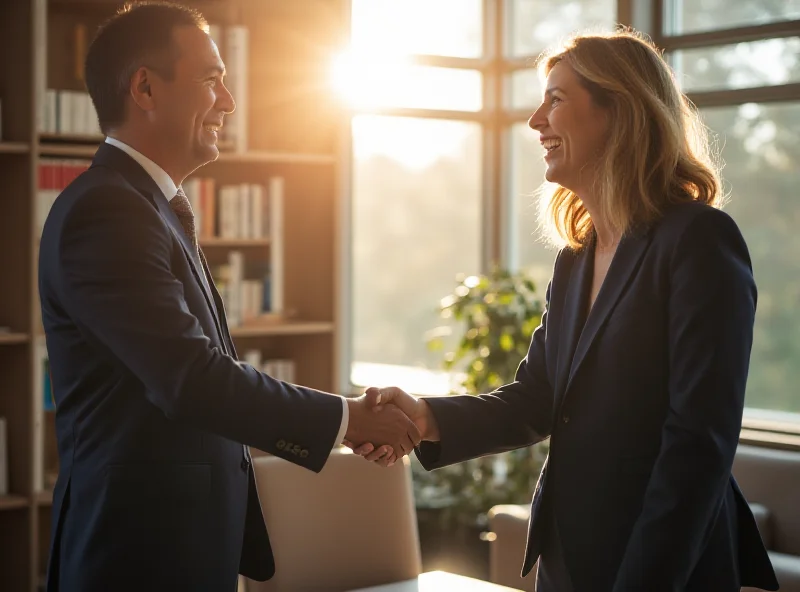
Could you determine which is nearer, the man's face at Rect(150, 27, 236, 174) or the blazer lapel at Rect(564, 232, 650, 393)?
the blazer lapel at Rect(564, 232, 650, 393)

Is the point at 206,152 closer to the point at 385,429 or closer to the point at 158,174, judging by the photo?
the point at 158,174

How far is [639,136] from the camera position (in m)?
2.00

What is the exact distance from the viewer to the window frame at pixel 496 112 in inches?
185

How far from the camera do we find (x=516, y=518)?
3588 millimetres

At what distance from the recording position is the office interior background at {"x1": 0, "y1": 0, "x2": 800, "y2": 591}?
397 centimetres

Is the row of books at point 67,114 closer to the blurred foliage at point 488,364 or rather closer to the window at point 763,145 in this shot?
the blurred foliage at point 488,364

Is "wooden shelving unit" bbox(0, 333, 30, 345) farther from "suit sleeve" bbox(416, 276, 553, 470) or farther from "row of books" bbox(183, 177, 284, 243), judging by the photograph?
"suit sleeve" bbox(416, 276, 553, 470)

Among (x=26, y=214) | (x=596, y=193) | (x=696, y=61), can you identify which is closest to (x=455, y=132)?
(x=696, y=61)

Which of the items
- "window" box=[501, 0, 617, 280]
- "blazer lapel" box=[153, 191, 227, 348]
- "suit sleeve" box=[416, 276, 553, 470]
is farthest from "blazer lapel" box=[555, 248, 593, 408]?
"window" box=[501, 0, 617, 280]

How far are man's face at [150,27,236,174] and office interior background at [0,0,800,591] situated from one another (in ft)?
5.61

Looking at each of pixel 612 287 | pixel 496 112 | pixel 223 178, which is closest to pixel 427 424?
pixel 612 287

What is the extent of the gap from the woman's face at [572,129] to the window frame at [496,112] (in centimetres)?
258

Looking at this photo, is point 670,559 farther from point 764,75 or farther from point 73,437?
point 764,75

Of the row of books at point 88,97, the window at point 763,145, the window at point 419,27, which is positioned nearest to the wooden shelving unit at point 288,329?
the row of books at point 88,97
